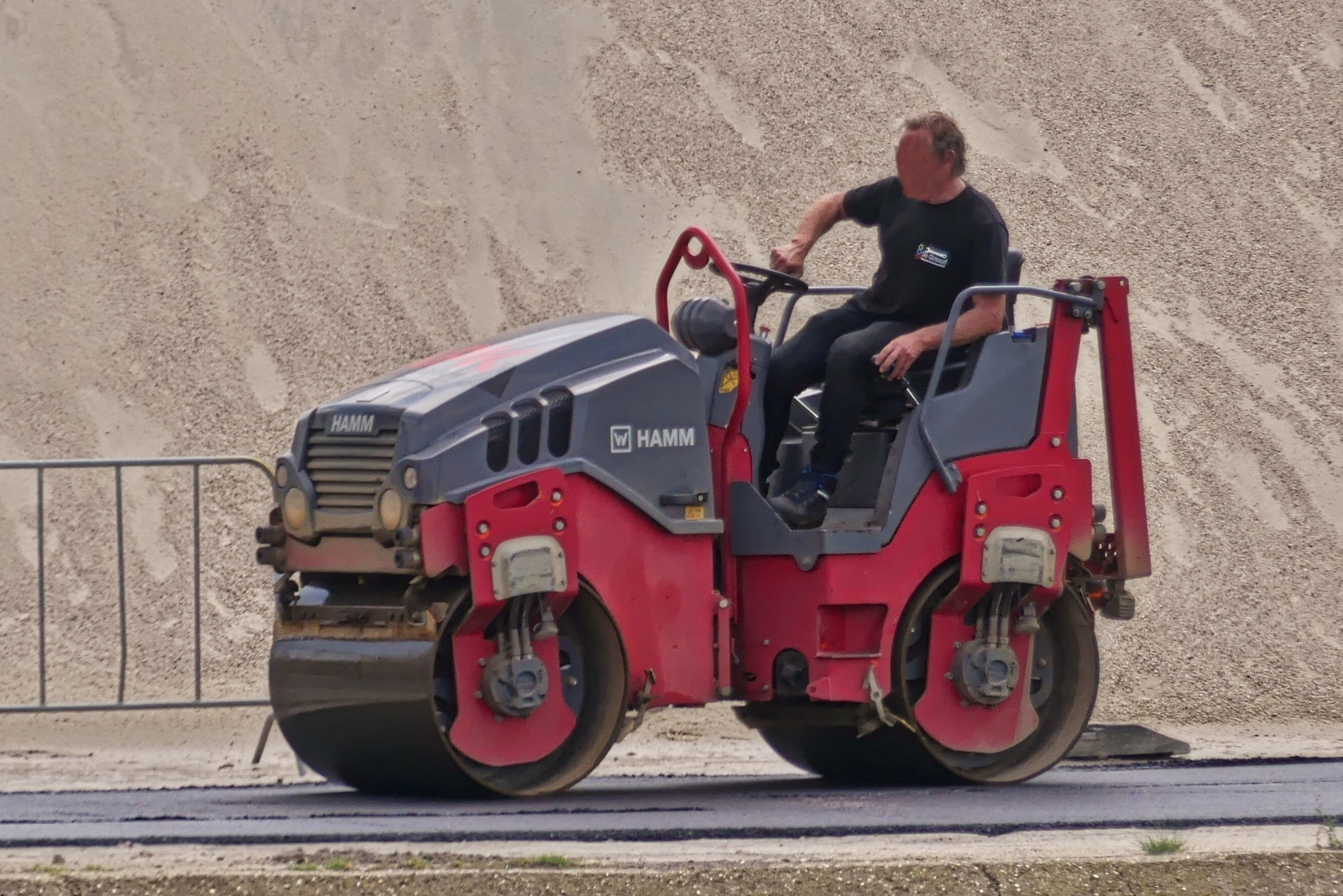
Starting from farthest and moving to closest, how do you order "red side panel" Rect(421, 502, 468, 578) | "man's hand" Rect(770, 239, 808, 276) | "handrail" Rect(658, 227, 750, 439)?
"man's hand" Rect(770, 239, 808, 276) → "handrail" Rect(658, 227, 750, 439) → "red side panel" Rect(421, 502, 468, 578)

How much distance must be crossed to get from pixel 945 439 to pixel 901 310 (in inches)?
21.3

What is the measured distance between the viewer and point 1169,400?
15.6 meters

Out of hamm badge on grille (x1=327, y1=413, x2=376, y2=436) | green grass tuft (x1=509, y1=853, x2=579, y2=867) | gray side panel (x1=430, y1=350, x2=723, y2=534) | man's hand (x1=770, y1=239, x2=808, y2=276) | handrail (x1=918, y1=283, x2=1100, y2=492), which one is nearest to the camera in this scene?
green grass tuft (x1=509, y1=853, x2=579, y2=867)

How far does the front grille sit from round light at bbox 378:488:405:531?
0.25 feet

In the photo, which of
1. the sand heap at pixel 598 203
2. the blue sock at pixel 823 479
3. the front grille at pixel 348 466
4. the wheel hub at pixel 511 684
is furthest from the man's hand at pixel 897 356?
the sand heap at pixel 598 203

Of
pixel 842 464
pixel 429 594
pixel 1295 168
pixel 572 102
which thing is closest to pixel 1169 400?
pixel 1295 168

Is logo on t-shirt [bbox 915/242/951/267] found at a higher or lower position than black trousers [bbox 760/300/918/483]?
higher

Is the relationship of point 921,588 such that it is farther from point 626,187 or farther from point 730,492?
point 626,187

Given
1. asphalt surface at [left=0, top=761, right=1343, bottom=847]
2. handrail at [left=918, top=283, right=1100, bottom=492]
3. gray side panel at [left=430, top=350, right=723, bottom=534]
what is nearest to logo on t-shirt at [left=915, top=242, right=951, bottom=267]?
handrail at [left=918, top=283, right=1100, bottom=492]

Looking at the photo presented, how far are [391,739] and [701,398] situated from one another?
1.67 m

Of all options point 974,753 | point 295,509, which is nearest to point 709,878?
point 295,509

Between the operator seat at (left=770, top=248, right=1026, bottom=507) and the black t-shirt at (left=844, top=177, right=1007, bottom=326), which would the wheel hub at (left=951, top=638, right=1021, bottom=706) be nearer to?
the operator seat at (left=770, top=248, right=1026, bottom=507)

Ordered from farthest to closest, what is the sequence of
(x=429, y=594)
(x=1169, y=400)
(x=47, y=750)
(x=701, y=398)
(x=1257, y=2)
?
(x=1257, y=2) < (x=1169, y=400) < (x=47, y=750) < (x=701, y=398) < (x=429, y=594)

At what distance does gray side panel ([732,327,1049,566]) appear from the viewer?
24.7 ft
